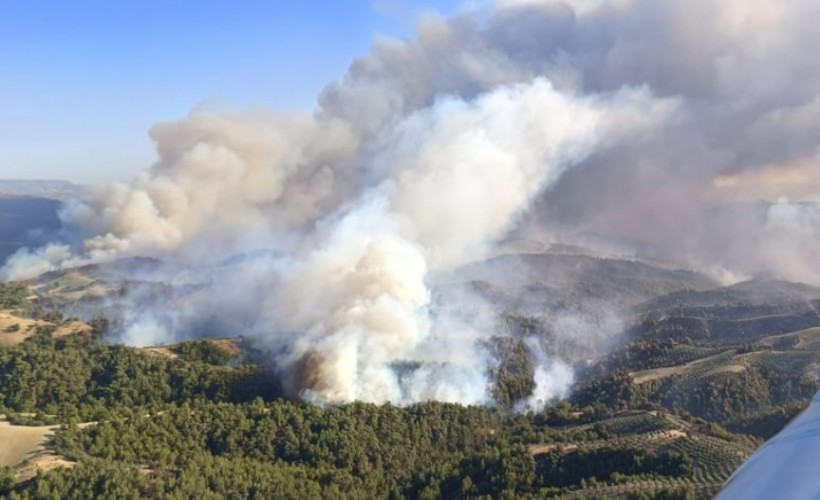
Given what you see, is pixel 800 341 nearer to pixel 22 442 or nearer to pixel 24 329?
pixel 22 442

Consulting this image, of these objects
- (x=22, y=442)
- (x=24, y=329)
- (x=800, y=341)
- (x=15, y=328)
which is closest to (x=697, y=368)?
(x=800, y=341)

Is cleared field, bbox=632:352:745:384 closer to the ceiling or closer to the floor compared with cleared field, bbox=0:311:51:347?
closer to the floor

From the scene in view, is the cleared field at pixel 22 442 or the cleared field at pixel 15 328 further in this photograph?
the cleared field at pixel 15 328

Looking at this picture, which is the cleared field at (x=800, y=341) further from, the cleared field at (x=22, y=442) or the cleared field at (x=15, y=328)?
the cleared field at (x=15, y=328)

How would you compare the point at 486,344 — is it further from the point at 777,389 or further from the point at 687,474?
the point at 687,474

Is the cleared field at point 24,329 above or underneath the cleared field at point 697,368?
above

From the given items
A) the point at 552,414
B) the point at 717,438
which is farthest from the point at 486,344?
the point at 717,438

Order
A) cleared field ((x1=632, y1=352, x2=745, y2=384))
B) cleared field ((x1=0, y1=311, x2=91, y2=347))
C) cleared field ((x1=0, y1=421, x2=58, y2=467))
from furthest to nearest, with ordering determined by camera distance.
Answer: cleared field ((x1=0, y1=311, x2=91, y2=347)) → cleared field ((x1=632, y1=352, x2=745, y2=384)) → cleared field ((x1=0, y1=421, x2=58, y2=467))

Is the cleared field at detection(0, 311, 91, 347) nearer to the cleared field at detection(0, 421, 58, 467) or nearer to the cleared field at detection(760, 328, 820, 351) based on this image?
the cleared field at detection(0, 421, 58, 467)

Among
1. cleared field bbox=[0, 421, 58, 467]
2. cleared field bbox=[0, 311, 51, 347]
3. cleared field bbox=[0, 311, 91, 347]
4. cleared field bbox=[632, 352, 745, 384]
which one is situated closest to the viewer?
cleared field bbox=[0, 421, 58, 467]

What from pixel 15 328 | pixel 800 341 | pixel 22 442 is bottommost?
pixel 22 442

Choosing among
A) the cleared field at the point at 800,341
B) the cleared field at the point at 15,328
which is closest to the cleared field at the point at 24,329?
the cleared field at the point at 15,328

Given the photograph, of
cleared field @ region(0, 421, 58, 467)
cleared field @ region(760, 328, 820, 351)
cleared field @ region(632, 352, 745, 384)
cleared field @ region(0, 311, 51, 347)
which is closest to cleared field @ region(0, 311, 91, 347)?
cleared field @ region(0, 311, 51, 347)

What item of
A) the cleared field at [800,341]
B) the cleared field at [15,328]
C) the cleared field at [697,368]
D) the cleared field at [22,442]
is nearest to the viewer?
the cleared field at [22,442]
